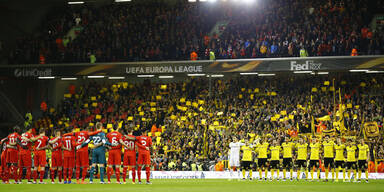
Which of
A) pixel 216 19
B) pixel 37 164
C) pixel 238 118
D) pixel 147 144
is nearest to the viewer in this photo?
pixel 147 144

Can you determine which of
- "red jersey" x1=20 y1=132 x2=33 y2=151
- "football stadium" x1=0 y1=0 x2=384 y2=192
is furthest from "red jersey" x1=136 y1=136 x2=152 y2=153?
"football stadium" x1=0 y1=0 x2=384 y2=192

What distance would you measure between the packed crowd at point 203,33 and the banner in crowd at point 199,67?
88 cm

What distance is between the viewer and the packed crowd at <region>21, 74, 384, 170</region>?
3416 centimetres

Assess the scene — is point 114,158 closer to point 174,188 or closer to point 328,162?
point 174,188

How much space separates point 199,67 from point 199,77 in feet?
15.9

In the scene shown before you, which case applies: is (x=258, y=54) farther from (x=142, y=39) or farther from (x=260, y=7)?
(x=142, y=39)

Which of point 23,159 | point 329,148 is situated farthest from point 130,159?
point 329,148

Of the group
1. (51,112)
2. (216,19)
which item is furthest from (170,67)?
(51,112)

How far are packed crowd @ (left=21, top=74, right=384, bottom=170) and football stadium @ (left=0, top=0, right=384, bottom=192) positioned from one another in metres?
0.10

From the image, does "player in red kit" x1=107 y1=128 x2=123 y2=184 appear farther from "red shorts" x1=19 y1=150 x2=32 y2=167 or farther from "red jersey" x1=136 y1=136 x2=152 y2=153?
"red shorts" x1=19 y1=150 x2=32 y2=167

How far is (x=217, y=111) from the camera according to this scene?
38.2 m

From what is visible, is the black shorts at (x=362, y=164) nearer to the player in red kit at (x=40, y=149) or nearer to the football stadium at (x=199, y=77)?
the football stadium at (x=199, y=77)

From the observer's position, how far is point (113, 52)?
40.7 metres

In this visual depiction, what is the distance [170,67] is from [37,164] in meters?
16.3
